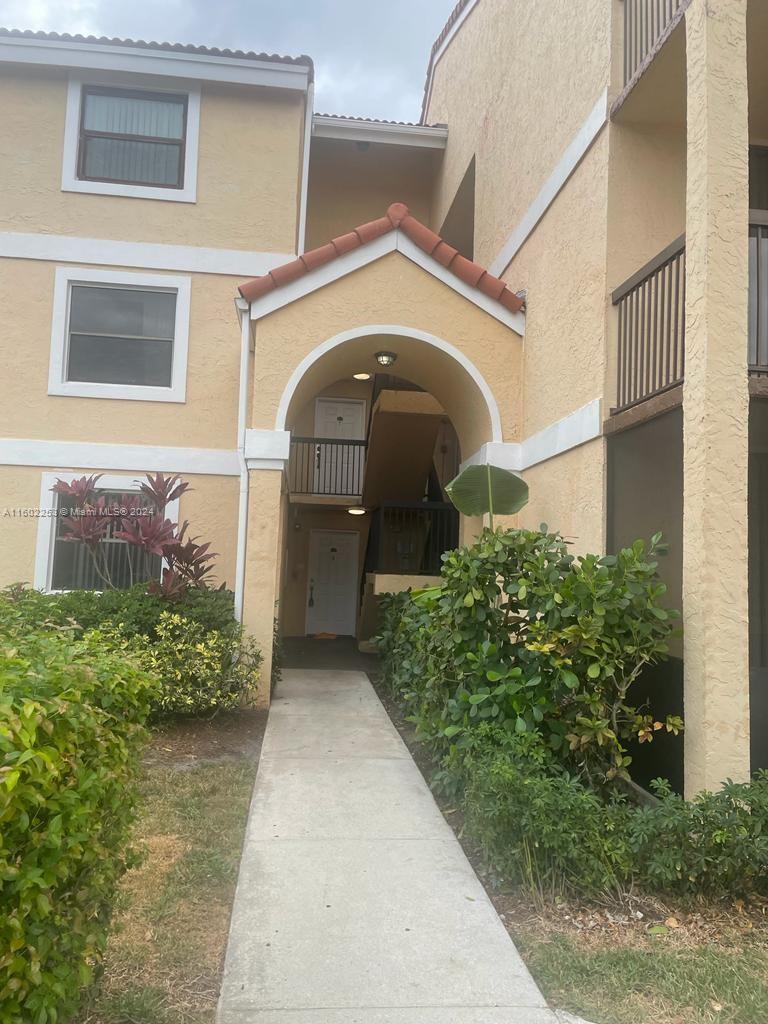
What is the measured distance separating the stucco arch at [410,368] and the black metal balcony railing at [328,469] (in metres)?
5.41

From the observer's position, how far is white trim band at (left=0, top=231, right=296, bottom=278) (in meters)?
10.2

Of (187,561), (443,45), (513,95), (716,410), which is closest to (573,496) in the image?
(716,410)

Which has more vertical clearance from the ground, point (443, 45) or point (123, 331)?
point (443, 45)

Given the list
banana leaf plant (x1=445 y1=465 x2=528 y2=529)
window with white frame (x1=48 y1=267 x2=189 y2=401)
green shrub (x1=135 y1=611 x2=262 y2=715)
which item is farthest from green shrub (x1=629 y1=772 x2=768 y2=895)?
window with white frame (x1=48 y1=267 x2=189 y2=401)

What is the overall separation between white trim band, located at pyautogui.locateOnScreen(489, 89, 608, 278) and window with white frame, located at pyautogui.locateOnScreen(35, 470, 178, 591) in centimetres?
563

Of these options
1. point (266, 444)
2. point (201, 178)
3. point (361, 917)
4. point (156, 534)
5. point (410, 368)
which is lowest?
point (361, 917)

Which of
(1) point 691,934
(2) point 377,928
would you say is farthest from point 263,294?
(1) point 691,934

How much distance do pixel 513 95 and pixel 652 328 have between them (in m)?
5.59

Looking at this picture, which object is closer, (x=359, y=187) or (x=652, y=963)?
(x=652, y=963)

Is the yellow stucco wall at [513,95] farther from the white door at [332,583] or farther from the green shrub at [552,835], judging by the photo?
the white door at [332,583]

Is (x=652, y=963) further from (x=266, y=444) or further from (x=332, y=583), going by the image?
(x=332, y=583)

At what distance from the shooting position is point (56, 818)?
6.61ft

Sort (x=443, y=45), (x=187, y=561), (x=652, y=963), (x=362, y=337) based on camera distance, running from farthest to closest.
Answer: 1. (x=443, y=45)
2. (x=362, y=337)
3. (x=187, y=561)
4. (x=652, y=963)

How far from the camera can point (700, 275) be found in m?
4.73
